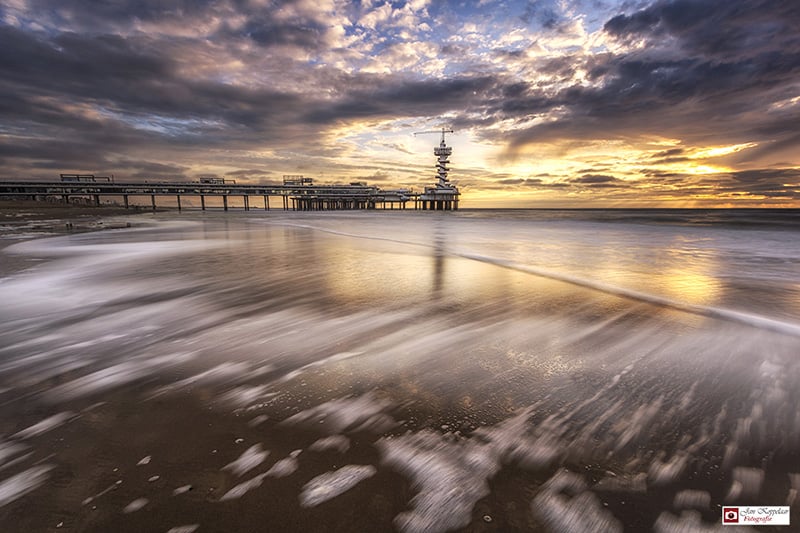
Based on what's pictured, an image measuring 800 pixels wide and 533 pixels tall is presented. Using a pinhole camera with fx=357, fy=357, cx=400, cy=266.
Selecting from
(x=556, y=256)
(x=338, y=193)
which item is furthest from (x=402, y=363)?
(x=338, y=193)

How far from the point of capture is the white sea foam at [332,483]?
1.59 metres

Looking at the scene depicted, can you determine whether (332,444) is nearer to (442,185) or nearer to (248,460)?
(248,460)

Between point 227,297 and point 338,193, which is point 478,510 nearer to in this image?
point 227,297

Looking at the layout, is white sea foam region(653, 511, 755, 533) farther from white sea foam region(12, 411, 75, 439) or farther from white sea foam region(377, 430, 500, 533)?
white sea foam region(12, 411, 75, 439)

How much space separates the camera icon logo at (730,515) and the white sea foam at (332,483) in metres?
1.53

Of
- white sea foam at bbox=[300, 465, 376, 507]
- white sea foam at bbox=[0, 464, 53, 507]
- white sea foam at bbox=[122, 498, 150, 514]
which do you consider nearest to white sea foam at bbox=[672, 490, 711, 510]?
white sea foam at bbox=[300, 465, 376, 507]

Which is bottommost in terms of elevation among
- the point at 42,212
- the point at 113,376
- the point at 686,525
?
the point at 42,212

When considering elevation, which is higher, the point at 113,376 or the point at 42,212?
the point at 113,376

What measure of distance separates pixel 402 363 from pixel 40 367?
9.91 ft

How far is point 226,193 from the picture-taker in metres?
104

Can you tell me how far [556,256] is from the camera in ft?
34.3

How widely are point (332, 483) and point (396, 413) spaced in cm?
66

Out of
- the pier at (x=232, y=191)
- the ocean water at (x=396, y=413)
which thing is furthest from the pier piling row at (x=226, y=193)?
the ocean water at (x=396, y=413)

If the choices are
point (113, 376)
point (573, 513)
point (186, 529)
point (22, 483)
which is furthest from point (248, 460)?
point (113, 376)
